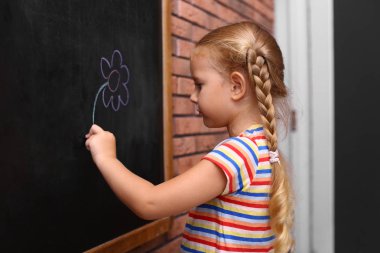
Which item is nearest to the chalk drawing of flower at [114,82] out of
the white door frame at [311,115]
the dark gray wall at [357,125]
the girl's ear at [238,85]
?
the girl's ear at [238,85]

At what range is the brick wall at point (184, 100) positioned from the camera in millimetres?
1994

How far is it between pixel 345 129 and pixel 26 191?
104 inches

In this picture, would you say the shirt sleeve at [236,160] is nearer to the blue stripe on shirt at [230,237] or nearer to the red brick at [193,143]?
the blue stripe on shirt at [230,237]

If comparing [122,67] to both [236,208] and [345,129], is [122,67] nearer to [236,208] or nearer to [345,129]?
[236,208]

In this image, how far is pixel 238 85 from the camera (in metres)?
1.34

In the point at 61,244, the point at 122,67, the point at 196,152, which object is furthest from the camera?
the point at 196,152

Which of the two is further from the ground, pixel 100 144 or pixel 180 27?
pixel 180 27

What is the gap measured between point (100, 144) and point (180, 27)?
3.04ft

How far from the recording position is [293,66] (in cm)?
343

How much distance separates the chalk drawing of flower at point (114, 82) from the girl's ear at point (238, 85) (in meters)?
0.37

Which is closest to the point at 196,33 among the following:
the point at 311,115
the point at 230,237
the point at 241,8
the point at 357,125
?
the point at 241,8

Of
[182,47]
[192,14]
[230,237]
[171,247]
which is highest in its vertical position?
[192,14]

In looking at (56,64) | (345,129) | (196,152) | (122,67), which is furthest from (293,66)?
(56,64)

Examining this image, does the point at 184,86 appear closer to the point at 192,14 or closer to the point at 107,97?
the point at 192,14
